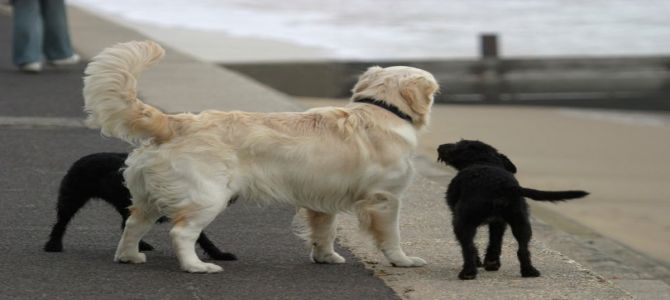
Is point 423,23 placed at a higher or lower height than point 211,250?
lower

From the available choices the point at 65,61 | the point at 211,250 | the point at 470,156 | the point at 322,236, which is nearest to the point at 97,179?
the point at 211,250

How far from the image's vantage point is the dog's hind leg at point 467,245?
6168 mm

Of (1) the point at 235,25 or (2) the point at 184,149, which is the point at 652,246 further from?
(1) the point at 235,25

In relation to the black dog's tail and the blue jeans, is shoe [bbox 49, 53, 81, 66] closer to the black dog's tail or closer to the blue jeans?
the blue jeans

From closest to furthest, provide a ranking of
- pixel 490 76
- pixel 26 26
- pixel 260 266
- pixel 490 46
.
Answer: pixel 260 266, pixel 26 26, pixel 490 76, pixel 490 46

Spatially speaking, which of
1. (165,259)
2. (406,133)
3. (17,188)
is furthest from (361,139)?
(17,188)

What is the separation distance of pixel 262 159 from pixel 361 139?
50 centimetres

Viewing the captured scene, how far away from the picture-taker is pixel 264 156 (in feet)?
20.5

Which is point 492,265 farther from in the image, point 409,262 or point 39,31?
point 39,31

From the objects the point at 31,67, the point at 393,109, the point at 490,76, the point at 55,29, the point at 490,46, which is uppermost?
the point at 393,109

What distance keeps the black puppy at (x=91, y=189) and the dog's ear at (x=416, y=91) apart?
Result: 117cm

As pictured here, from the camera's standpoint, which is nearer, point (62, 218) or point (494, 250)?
point (494, 250)

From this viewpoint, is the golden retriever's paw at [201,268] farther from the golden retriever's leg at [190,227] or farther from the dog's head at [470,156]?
the dog's head at [470,156]

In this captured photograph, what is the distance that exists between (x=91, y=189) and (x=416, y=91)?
170cm
